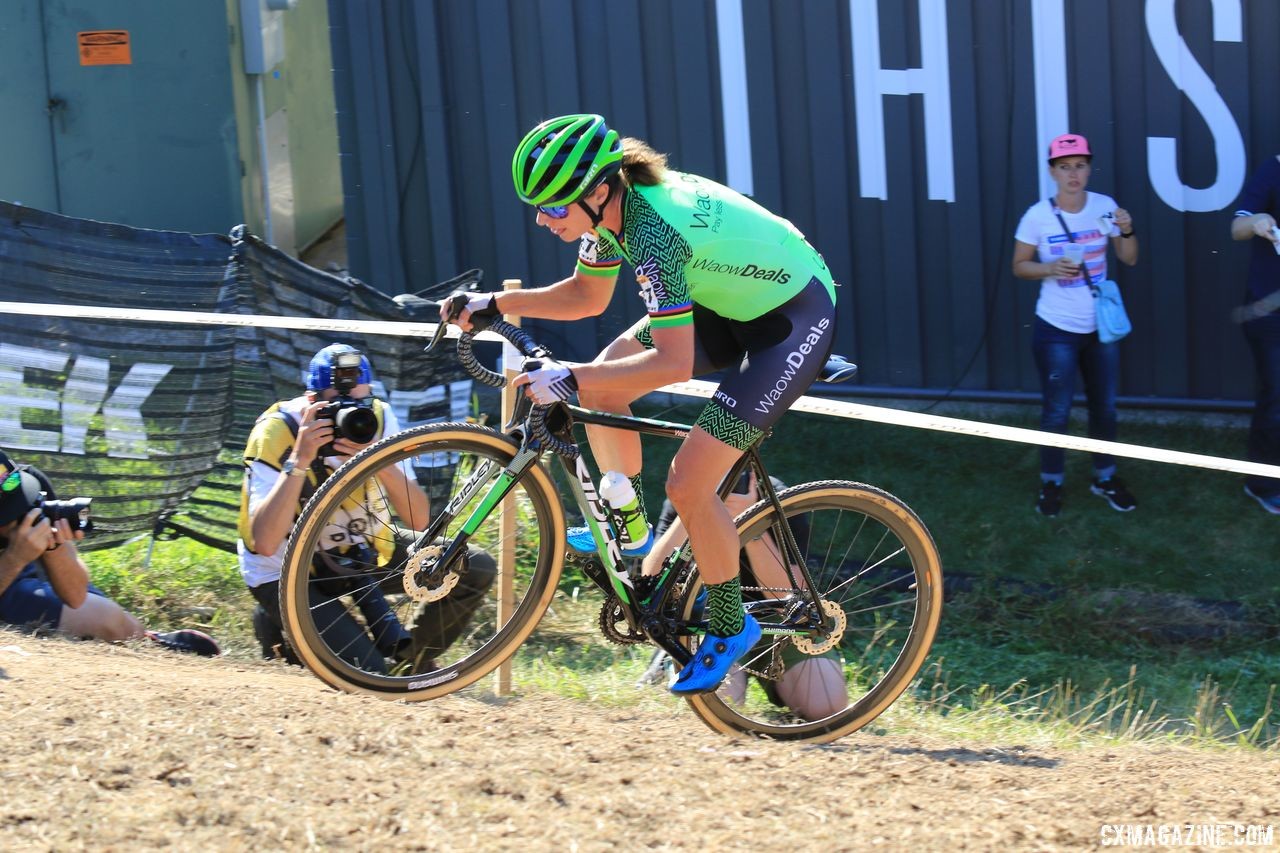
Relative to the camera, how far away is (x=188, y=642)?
5559 mm

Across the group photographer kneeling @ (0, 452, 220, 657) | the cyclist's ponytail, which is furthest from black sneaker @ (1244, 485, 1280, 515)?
photographer kneeling @ (0, 452, 220, 657)

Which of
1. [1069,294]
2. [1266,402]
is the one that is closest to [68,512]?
[1069,294]

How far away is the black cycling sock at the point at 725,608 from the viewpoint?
438 cm

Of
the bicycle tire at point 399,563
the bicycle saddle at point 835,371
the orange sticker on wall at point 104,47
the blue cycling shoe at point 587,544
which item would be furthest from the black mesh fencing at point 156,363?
the orange sticker on wall at point 104,47

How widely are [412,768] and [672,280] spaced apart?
4.79ft

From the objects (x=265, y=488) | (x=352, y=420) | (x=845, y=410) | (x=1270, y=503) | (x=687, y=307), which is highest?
(x=687, y=307)

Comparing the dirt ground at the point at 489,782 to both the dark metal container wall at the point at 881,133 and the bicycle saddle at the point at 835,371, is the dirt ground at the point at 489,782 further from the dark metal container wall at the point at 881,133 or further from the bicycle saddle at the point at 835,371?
the dark metal container wall at the point at 881,133

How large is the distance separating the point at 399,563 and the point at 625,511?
710mm

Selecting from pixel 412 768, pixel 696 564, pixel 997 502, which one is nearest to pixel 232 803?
pixel 412 768

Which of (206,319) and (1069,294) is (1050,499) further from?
(206,319)

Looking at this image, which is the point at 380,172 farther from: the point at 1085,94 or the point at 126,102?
the point at 1085,94

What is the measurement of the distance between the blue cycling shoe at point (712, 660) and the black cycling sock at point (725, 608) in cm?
2

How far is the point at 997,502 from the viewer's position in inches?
313

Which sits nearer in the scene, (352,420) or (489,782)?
(489,782)
